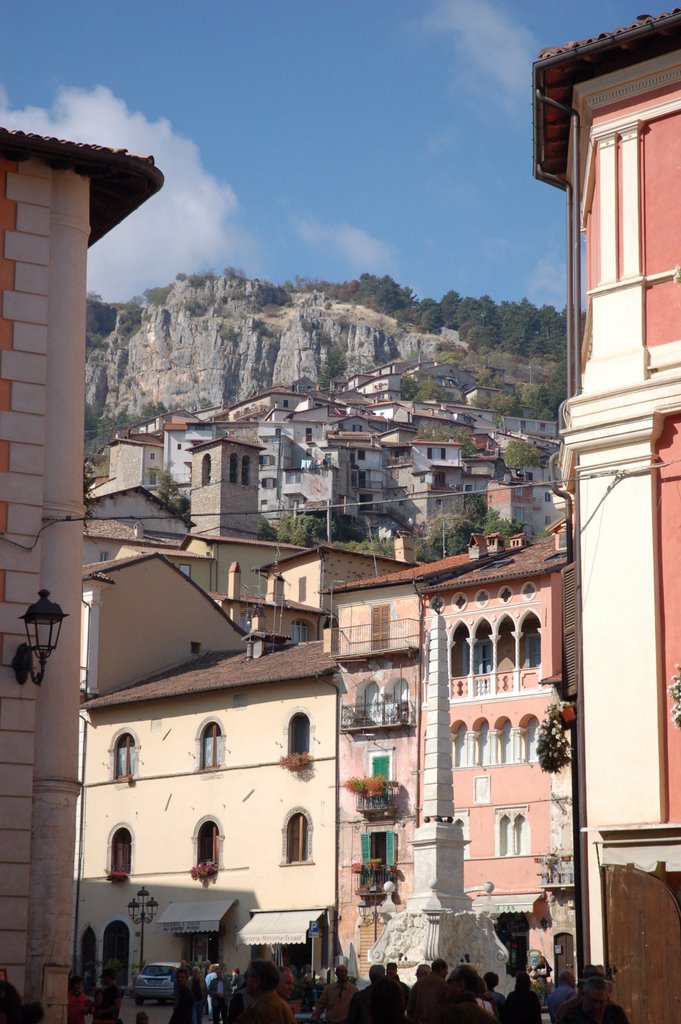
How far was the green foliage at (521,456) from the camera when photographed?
167 m

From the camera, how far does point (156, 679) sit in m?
56.7

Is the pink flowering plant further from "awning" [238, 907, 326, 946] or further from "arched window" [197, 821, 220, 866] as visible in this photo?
"arched window" [197, 821, 220, 866]

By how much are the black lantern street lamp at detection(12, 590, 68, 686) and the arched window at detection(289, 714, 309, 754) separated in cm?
3629

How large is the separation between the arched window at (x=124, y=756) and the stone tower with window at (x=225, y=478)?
2816 inches

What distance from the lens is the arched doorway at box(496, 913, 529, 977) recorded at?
4659 cm

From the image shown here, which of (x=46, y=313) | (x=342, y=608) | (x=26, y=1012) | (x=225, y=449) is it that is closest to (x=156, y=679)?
(x=342, y=608)

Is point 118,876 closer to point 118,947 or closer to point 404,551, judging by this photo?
point 118,947

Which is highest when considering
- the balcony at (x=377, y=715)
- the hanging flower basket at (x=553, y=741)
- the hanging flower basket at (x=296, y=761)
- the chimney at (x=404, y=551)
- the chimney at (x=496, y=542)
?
the chimney at (x=404, y=551)

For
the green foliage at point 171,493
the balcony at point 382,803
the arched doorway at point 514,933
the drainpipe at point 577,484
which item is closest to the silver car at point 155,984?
the balcony at point 382,803

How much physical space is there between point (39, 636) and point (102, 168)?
5.00 meters

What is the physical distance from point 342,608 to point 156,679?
7350 mm

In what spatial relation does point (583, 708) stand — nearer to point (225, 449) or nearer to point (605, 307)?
point (605, 307)

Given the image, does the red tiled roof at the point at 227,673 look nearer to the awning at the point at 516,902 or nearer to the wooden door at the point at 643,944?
the awning at the point at 516,902

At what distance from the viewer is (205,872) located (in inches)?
2036
